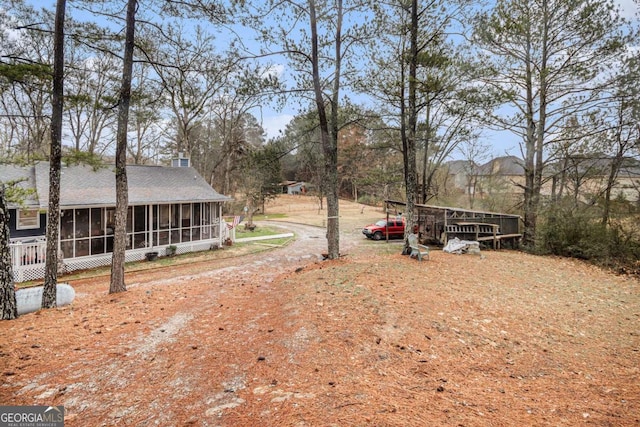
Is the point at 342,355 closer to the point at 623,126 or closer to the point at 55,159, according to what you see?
the point at 55,159

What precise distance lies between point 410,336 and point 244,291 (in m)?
4.99

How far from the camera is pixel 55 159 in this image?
6797 millimetres

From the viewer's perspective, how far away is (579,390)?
353cm

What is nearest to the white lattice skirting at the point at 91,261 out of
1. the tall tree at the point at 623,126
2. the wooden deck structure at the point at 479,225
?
the wooden deck structure at the point at 479,225

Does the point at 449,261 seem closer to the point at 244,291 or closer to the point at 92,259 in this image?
the point at 244,291

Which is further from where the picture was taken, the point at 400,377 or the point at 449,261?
the point at 449,261

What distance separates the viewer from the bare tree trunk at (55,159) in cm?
673

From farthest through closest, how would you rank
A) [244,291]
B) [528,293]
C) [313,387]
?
[244,291], [528,293], [313,387]

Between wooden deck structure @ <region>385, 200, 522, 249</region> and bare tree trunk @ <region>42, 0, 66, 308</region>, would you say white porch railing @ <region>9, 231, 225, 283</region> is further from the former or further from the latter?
wooden deck structure @ <region>385, 200, 522, 249</region>

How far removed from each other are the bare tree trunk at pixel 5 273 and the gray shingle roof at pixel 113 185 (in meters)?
5.42

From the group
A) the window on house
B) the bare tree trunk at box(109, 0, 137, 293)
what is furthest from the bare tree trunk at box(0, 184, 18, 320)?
the window on house

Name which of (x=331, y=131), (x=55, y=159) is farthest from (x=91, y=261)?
(x=331, y=131)

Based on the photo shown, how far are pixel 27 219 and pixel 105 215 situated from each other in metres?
2.47

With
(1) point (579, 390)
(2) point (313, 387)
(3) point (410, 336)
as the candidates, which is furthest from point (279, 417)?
(1) point (579, 390)
